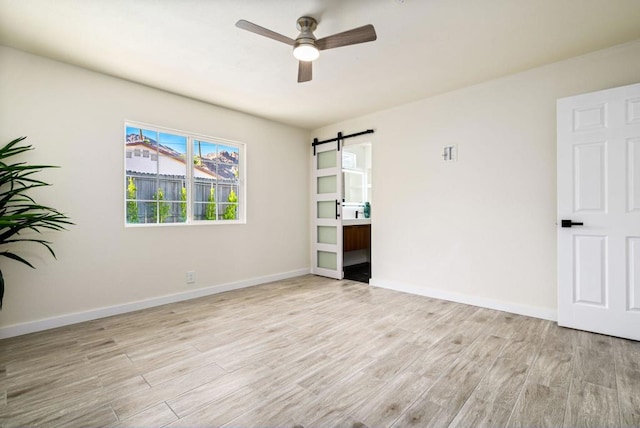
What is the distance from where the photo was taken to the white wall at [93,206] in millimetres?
2777

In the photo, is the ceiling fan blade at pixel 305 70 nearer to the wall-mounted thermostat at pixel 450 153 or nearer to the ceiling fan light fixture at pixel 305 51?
the ceiling fan light fixture at pixel 305 51

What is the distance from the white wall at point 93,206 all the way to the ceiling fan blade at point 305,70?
2017 millimetres

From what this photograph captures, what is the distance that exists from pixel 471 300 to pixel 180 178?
3.98 meters

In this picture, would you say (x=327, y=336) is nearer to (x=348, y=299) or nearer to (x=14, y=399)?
(x=348, y=299)

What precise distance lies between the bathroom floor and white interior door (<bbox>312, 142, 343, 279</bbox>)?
1.03 feet

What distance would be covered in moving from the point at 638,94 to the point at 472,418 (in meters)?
2.98

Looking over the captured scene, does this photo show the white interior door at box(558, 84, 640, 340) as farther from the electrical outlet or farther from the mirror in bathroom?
the electrical outlet

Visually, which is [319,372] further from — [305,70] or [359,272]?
[359,272]

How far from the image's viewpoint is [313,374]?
2051mm

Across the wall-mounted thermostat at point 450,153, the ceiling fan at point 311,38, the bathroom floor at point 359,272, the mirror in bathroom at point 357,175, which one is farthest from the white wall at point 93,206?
the wall-mounted thermostat at point 450,153

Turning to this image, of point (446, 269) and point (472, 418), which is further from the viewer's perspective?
point (446, 269)

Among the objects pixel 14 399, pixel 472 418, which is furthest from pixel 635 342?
pixel 14 399

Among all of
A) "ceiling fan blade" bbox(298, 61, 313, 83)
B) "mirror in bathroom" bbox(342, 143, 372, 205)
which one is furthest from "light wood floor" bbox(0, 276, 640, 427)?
"mirror in bathroom" bbox(342, 143, 372, 205)

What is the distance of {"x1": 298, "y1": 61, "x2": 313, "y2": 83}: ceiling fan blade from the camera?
2553 millimetres
